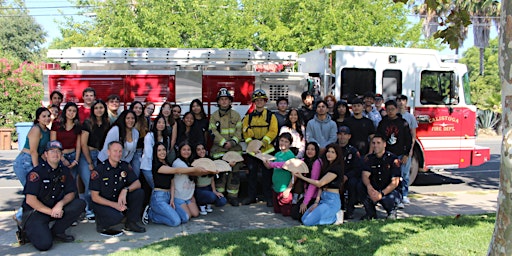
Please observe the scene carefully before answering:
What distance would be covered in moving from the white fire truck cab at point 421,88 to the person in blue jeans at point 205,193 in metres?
3.04

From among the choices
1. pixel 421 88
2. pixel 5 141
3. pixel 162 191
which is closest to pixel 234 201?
pixel 162 191

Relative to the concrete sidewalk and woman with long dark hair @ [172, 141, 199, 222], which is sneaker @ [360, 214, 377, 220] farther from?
woman with long dark hair @ [172, 141, 199, 222]

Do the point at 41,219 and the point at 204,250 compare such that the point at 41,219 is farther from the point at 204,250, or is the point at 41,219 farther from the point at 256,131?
the point at 256,131

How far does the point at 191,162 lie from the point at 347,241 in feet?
8.82

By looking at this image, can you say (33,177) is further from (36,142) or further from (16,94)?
(16,94)

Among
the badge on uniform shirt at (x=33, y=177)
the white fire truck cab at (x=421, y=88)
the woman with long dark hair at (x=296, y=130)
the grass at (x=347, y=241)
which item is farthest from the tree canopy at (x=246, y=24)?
the grass at (x=347, y=241)

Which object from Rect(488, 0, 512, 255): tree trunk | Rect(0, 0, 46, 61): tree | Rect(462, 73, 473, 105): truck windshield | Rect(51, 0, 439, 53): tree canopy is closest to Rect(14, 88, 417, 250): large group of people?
Rect(462, 73, 473, 105): truck windshield

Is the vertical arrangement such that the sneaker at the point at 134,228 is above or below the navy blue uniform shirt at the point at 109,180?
below

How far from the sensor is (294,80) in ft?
28.6

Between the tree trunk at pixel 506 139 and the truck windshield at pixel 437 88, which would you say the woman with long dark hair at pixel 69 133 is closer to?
the tree trunk at pixel 506 139

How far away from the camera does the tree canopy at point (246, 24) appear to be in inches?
611

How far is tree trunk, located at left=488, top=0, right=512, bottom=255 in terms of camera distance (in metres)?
3.31

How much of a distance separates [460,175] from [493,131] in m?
14.2

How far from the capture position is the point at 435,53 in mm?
9219
